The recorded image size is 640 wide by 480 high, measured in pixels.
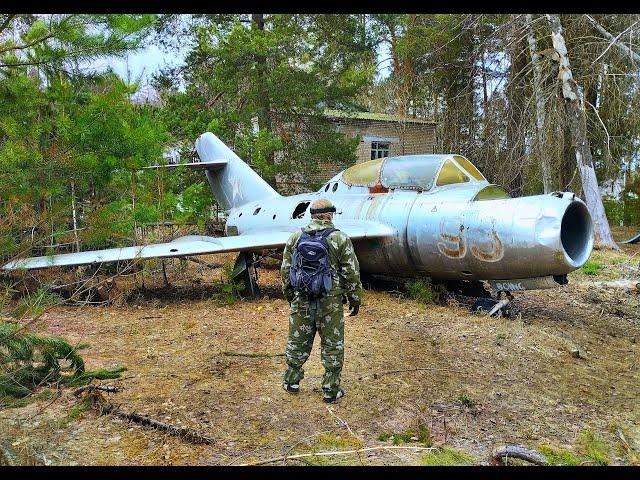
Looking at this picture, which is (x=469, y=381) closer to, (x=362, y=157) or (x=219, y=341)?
(x=219, y=341)

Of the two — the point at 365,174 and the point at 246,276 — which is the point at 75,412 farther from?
the point at 365,174

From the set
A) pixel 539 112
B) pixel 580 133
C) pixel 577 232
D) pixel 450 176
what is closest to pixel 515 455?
pixel 577 232

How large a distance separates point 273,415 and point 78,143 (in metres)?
4.15

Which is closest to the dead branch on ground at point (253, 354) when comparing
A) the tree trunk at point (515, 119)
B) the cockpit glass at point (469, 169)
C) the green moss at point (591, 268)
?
the cockpit glass at point (469, 169)

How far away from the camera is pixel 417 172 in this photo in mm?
9242

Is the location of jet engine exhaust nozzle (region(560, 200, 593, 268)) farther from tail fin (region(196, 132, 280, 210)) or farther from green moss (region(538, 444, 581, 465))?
tail fin (region(196, 132, 280, 210))

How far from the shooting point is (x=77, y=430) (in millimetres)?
4305

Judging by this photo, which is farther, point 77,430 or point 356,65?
point 356,65

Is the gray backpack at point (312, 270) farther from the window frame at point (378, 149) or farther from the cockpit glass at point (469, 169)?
the window frame at point (378, 149)

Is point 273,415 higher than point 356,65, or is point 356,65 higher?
point 356,65

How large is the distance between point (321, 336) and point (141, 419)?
1711 mm

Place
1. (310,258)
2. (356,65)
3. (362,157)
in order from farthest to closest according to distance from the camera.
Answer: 1. (362,157)
2. (356,65)
3. (310,258)

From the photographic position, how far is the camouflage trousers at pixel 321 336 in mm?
5121

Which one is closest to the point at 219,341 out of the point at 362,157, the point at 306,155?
the point at 306,155
